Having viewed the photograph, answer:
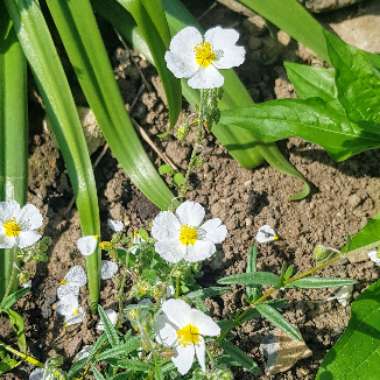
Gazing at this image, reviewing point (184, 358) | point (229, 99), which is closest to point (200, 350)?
point (184, 358)

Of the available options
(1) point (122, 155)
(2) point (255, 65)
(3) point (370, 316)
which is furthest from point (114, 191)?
(3) point (370, 316)

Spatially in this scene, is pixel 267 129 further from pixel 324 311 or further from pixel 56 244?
pixel 56 244

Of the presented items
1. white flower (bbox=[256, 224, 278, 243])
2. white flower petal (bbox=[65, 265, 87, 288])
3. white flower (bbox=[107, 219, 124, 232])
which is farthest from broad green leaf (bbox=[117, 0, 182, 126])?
white flower petal (bbox=[65, 265, 87, 288])

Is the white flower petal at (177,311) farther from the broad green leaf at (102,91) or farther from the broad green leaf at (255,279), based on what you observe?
the broad green leaf at (102,91)

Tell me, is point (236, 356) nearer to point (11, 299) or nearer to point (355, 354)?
point (355, 354)

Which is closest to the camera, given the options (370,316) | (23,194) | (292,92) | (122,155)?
(370,316)

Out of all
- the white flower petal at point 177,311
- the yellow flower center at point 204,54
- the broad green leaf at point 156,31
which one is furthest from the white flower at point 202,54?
the white flower petal at point 177,311
